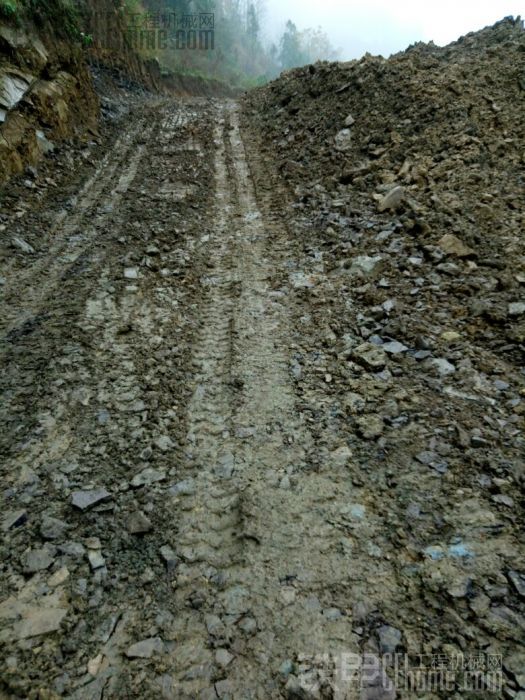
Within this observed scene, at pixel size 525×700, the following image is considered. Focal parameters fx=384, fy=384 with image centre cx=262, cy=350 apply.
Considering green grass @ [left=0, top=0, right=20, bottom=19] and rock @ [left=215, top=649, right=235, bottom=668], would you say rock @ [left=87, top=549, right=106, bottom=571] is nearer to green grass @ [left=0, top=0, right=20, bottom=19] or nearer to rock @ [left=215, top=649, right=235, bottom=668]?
rock @ [left=215, top=649, right=235, bottom=668]

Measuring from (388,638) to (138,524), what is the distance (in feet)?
5.71

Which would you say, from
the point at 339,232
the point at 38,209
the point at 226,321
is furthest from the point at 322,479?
the point at 38,209

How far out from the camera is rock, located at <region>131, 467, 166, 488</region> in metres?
3.01

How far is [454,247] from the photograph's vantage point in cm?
506

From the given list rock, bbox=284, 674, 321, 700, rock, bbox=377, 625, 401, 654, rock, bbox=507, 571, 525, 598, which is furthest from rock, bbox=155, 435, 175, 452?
rock, bbox=507, 571, 525, 598

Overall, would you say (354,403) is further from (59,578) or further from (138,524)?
(59,578)

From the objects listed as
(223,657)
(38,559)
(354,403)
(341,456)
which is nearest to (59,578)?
(38,559)

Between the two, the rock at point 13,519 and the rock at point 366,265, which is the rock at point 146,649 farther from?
the rock at point 366,265

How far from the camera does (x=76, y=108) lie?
1033 cm

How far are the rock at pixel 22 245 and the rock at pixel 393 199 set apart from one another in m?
5.58

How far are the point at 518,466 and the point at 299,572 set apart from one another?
1810 millimetres

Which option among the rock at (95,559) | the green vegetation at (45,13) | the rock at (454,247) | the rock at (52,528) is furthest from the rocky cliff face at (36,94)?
the rock at (454,247)

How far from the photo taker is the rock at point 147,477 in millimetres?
3010

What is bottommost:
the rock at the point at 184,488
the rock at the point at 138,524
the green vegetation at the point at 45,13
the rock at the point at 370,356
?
the rock at the point at 138,524
